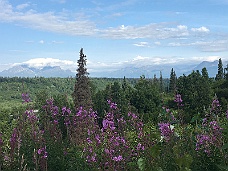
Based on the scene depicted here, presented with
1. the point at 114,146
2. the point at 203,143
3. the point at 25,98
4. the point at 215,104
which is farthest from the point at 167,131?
the point at 25,98

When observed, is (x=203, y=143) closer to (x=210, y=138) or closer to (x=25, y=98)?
(x=210, y=138)

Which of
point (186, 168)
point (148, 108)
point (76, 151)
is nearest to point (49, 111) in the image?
point (76, 151)

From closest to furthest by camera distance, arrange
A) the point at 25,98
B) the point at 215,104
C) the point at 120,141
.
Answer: the point at 120,141
the point at 215,104
the point at 25,98

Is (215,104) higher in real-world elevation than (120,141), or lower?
higher

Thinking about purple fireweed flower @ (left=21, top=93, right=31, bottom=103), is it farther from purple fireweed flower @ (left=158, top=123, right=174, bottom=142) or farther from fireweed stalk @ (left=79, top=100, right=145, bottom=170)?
purple fireweed flower @ (left=158, top=123, right=174, bottom=142)

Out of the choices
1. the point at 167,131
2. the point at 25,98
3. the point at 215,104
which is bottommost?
the point at 167,131

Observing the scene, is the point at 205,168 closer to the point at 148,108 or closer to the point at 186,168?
the point at 186,168

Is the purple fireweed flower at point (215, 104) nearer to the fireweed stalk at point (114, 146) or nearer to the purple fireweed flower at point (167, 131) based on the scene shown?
the purple fireweed flower at point (167, 131)

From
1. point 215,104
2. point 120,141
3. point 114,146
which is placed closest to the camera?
point 114,146

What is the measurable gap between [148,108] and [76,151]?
39.3 metres

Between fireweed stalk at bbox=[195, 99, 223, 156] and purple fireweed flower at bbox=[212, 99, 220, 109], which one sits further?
purple fireweed flower at bbox=[212, 99, 220, 109]

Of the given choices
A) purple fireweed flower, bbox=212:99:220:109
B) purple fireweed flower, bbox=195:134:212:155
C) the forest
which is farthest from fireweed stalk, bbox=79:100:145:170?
purple fireweed flower, bbox=212:99:220:109

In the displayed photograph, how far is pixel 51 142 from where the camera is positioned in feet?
21.5

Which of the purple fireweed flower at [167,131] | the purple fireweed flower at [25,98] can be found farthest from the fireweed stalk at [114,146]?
the purple fireweed flower at [25,98]
